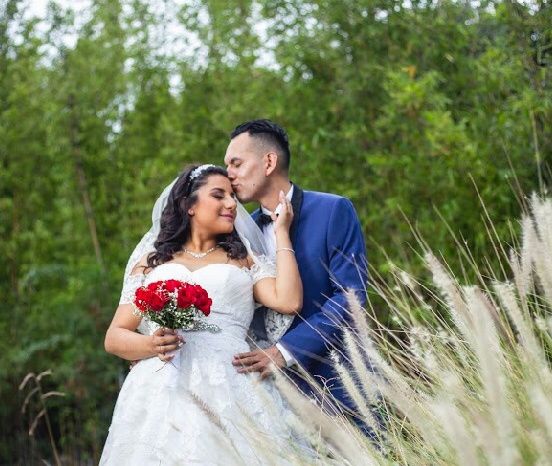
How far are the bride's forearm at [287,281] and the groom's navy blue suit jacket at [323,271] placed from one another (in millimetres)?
101

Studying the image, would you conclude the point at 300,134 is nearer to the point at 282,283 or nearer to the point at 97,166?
the point at 97,166

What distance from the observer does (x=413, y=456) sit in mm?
3008

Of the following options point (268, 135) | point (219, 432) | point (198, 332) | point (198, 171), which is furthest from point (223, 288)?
point (219, 432)

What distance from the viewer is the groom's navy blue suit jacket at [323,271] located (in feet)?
14.2

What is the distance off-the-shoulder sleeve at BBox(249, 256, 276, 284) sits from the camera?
446cm

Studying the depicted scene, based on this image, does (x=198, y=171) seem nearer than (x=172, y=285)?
No

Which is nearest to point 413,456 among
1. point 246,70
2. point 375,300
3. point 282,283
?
point 282,283

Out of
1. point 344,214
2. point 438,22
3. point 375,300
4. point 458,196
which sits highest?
point 438,22

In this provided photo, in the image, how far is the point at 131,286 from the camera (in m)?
4.44

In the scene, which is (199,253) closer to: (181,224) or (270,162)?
(181,224)

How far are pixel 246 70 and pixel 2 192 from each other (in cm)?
283

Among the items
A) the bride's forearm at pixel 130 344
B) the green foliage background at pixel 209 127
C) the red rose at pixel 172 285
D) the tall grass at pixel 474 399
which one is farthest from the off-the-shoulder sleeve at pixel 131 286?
the green foliage background at pixel 209 127

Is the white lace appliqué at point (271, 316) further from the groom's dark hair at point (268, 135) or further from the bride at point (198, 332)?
the groom's dark hair at point (268, 135)

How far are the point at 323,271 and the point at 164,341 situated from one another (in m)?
0.84
